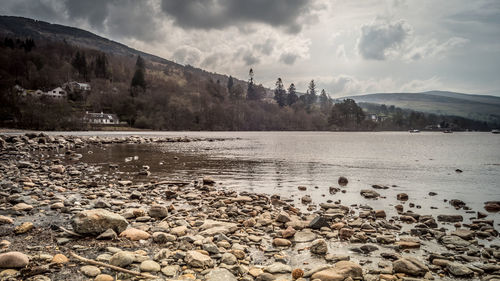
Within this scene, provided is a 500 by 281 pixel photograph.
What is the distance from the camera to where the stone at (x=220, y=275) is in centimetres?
468

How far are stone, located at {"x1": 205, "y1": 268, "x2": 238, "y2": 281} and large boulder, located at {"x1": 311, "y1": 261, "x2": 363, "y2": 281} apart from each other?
147 cm

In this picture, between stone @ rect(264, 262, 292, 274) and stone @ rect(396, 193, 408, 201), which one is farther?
stone @ rect(396, 193, 408, 201)

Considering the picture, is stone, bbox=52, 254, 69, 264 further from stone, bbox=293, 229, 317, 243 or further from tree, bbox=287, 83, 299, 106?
tree, bbox=287, 83, 299, 106

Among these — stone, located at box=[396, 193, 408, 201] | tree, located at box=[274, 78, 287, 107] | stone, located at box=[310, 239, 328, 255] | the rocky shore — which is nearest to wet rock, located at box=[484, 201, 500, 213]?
the rocky shore

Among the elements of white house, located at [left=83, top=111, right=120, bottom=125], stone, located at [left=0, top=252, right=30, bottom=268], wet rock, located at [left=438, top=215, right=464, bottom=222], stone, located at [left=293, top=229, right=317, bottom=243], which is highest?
white house, located at [left=83, top=111, right=120, bottom=125]

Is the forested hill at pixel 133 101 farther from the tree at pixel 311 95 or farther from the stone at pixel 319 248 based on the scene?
the stone at pixel 319 248

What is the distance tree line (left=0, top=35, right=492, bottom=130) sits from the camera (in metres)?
80.6

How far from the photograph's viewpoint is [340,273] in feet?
16.1

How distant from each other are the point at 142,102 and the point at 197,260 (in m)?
128

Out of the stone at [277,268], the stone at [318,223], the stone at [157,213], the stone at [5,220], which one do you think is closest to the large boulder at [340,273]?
the stone at [277,268]

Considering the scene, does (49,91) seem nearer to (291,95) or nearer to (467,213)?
(291,95)

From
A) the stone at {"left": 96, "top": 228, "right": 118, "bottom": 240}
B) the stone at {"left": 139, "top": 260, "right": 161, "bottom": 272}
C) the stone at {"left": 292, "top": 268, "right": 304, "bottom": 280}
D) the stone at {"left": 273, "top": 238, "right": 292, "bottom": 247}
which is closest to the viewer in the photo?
the stone at {"left": 139, "top": 260, "right": 161, "bottom": 272}

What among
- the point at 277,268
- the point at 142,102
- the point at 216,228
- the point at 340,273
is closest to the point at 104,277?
the point at 277,268

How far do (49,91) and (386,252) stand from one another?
14870 centimetres
